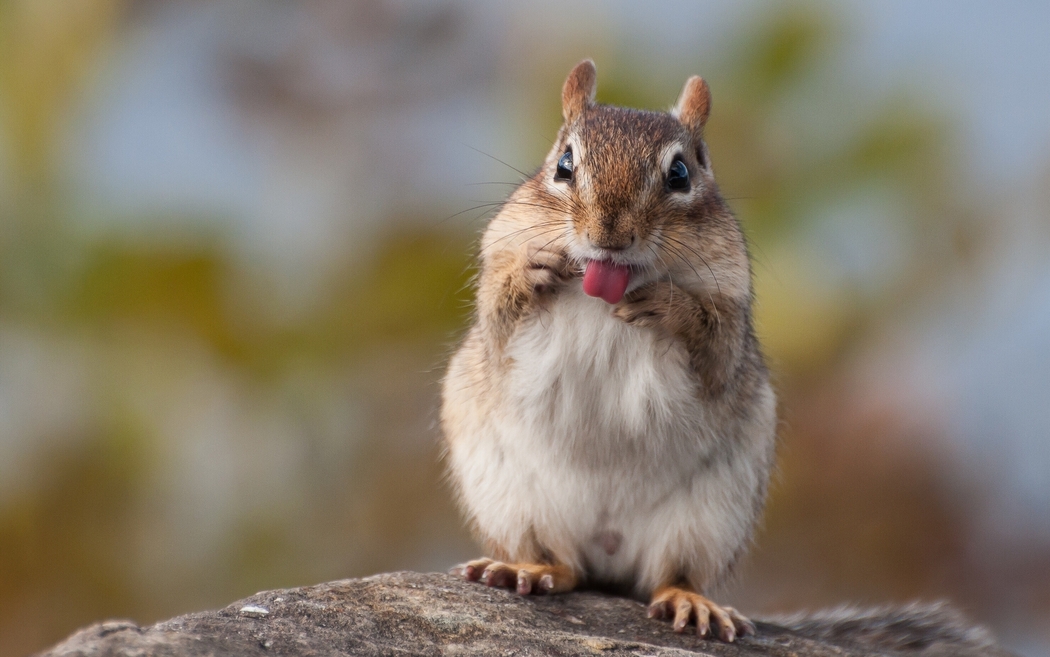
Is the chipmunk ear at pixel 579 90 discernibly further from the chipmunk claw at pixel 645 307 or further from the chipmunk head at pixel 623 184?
the chipmunk claw at pixel 645 307

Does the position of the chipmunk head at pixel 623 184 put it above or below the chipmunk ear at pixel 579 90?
below

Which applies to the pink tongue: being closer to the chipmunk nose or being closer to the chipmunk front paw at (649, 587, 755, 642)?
the chipmunk nose

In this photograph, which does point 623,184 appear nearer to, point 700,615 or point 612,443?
point 612,443

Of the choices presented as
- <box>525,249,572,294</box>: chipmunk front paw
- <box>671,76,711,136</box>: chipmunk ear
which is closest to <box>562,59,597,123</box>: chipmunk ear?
<box>671,76,711,136</box>: chipmunk ear

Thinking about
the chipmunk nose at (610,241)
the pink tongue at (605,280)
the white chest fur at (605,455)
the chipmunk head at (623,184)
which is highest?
the chipmunk head at (623,184)

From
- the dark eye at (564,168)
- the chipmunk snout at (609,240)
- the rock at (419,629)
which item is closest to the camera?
the rock at (419,629)

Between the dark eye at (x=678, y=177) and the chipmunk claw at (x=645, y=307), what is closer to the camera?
the chipmunk claw at (x=645, y=307)

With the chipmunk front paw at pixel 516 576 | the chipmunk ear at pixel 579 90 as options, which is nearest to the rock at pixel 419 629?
the chipmunk front paw at pixel 516 576
